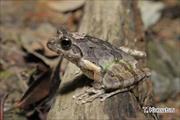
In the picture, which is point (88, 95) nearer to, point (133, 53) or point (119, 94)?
point (119, 94)

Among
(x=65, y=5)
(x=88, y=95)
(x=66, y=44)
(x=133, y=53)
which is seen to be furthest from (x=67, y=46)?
(x=65, y=5)

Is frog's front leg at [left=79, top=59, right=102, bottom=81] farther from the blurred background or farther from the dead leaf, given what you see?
the dead leaf

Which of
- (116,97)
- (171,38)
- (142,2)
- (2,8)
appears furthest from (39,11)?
(116,97)

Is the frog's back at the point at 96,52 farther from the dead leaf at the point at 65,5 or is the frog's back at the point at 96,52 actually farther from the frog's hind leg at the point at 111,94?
the dead leaf at the point at 65,5

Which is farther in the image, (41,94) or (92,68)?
(41,94)

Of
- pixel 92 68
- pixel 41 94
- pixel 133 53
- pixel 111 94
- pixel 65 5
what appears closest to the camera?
pixel 111 94

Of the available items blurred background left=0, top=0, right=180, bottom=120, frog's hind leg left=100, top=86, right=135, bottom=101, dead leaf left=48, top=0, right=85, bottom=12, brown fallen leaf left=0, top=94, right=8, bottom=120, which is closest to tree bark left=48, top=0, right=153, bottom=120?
frog's hind leg left=100, top=86, right=135, bottom=101
